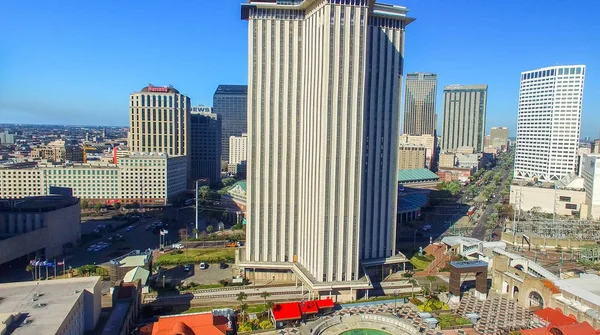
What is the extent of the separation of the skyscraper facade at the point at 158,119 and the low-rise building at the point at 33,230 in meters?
63.3

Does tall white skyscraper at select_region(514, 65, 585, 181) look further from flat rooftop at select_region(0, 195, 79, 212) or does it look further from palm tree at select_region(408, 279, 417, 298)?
flat rooftop at select_region(0, 195, 79, 212)

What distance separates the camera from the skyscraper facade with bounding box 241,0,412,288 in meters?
58.0

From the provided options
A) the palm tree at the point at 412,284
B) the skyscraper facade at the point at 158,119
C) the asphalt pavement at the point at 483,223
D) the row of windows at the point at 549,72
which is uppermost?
the row of windows at the point at 549,72

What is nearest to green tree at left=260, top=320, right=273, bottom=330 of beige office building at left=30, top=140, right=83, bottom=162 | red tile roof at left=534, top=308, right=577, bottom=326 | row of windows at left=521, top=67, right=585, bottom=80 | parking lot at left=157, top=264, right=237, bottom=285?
parking lot at left=157, top=264, right=237, bottom=285

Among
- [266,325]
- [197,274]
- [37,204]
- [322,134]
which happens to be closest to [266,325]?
[266,325]

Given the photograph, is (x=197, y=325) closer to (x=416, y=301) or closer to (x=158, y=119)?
(x=416, y=301)

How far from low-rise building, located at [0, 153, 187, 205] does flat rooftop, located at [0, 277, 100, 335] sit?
264 feet

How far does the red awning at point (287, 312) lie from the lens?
166ft

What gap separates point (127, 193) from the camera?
126625 mm

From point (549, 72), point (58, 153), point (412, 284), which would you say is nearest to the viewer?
point (412, 284)

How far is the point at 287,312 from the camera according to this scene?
169 feet

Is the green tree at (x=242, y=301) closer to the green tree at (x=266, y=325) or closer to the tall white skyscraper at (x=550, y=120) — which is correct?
the green tree at (x=266, y=325)

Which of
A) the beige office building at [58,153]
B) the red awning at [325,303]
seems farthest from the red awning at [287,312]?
the beige office building at [58,153]

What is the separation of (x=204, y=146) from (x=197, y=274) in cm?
10230
